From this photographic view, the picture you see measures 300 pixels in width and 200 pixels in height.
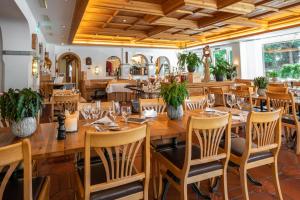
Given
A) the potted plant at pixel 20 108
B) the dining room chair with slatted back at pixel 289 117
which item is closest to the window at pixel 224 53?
the dining room chair with slatted back at pixel 289 117

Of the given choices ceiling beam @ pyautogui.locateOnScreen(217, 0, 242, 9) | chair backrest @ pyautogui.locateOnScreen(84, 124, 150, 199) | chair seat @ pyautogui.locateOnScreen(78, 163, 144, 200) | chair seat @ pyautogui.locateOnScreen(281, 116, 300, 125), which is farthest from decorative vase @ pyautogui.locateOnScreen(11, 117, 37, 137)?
ceiling beam @ pyautogui.locateOnScreen(217, 0, 242, 9)

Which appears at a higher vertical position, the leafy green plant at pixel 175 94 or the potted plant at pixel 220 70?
the potted plant at pixel 220 70

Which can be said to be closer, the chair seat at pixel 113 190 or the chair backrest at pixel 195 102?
the chair seat at pixel 113 190

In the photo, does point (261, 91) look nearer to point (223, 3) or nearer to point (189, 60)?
point (189, 60)

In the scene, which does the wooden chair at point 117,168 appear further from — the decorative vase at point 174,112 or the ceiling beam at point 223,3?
the ceiling beam at point 223,3

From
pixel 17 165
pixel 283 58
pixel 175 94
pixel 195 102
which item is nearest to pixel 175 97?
pixel 175 94

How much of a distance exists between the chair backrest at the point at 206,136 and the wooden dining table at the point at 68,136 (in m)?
0.19

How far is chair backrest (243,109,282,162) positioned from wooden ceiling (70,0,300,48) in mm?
3274

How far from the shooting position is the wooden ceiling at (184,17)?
15.5 ft

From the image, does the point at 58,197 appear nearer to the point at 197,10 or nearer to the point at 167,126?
the point at 167,126

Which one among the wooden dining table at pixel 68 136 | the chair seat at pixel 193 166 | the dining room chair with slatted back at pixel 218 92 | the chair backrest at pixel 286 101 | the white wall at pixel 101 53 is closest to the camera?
the wooden dining table at pixel 68 136

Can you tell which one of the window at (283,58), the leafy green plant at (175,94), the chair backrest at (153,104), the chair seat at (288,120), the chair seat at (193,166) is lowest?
the chair seat at (193,166)

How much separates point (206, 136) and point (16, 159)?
1.22m

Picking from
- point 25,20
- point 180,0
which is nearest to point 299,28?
point 180,0
